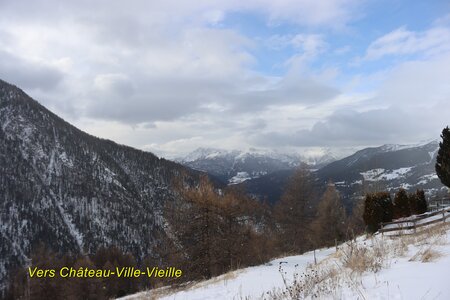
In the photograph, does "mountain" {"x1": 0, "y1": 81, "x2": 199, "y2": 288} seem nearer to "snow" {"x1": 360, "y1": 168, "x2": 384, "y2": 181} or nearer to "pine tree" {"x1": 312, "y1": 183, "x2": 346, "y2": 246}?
"snow" {"x1": 360, "y1": 168, "x2": 384, "y2": 181}

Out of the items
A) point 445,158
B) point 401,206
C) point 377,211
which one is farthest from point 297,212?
point 445,158

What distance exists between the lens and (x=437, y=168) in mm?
25906

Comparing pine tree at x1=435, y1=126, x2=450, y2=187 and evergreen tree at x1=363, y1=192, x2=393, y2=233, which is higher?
pine tree at x1=435, y1=126, x2=450, y2=187

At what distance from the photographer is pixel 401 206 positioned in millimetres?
27094

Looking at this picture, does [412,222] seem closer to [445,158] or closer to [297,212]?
[445,158]

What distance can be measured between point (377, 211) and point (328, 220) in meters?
9.73

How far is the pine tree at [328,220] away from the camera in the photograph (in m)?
34.6

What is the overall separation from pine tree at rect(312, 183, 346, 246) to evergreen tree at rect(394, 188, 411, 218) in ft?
24.5

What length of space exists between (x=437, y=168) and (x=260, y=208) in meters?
12.5

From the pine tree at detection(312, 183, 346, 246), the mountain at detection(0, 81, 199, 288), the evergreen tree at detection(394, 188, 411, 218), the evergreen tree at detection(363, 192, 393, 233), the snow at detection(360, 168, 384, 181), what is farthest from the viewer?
the mountain at detection(0, 81, 199, 288)

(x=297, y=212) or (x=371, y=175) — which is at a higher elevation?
(x=371, y=175)

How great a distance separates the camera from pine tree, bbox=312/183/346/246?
34625 millimetres

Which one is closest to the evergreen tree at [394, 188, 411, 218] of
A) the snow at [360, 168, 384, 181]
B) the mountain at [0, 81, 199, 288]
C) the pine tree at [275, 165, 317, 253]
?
the pine tree at [275, 165, 317, 253]

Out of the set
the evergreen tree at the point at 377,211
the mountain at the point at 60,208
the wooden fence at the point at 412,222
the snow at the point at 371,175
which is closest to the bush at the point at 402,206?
the evergreen tree at the point at 377,211
